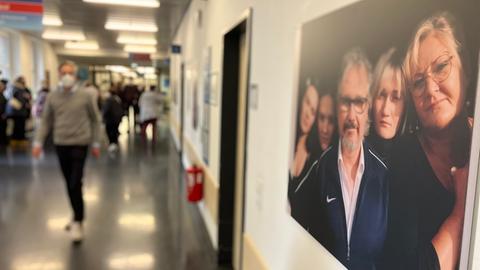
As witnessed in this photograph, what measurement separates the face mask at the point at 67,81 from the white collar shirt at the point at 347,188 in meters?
3.29

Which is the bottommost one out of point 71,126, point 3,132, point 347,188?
point 3,132

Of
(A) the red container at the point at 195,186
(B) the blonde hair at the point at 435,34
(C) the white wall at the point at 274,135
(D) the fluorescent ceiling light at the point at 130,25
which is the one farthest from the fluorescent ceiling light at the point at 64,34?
(B) the blonde hair at the point at 435,34

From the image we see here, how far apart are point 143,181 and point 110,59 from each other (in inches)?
577

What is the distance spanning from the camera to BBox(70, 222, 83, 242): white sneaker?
13.7 ft

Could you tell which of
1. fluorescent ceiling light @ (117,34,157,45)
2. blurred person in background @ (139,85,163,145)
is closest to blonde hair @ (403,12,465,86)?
blurred person in background @ (139,85,163,145)

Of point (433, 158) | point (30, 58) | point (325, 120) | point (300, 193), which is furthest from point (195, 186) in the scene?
point (30, 58)

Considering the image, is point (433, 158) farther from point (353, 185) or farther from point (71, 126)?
point (71, 126)

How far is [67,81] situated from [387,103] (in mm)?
3531

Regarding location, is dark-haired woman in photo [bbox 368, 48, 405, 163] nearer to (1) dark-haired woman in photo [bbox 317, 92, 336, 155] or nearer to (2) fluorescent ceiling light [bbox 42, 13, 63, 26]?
(1) dark-haired woman in photo [bbox 317, 92, 336, 155]

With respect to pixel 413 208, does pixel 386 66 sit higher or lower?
higher

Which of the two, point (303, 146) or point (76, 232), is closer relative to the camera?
point (303, 146)

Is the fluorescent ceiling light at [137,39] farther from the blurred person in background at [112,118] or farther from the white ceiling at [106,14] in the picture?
the blurred person in background at [112,118]

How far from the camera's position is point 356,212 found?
1339 millimetres

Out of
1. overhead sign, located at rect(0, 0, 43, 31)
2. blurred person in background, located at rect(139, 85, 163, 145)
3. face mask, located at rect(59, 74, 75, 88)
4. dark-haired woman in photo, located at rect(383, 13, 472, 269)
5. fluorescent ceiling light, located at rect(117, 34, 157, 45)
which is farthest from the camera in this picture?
fluorescent ceiling light, located at rect(117, 34, 157, 45)
